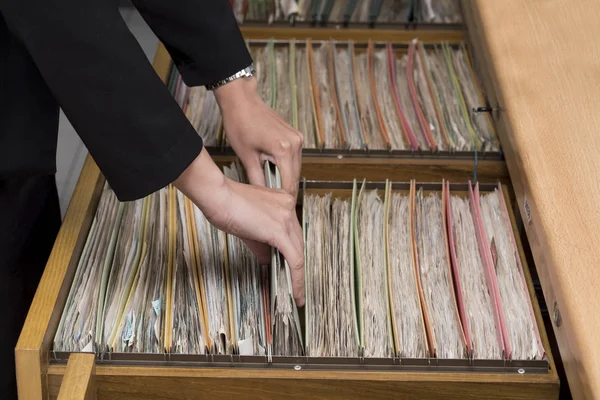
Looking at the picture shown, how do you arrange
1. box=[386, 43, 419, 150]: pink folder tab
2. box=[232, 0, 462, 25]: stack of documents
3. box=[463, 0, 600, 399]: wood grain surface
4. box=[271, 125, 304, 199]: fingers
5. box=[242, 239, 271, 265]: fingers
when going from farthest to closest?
box=[232, 0, 462, 25]: stack of documents
box=[386, 43, 419, 150]: pink folder tab
box=[271, 125, 304, 199]: fingers
box=[242, 239, 271, 265]: fingers
box=[463, 0, 600, 399]: wood grain surface

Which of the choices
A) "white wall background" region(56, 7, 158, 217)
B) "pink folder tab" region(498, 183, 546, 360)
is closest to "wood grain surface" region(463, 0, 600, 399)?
"pink folder tab" region(498, 183, 546, 360)

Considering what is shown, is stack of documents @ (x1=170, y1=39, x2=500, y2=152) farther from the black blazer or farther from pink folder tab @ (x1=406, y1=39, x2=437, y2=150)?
the black blazer

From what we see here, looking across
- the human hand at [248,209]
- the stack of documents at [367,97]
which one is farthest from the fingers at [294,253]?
the stack of documents at [367,97]

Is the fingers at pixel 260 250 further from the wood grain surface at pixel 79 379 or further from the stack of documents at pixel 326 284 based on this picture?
the wood grain surface at pixel 79 379

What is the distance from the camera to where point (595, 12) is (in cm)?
154

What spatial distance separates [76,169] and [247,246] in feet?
5.04

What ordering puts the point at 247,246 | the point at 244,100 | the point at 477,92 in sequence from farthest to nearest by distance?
the point at 477,92 → the point at 244,100 → the point at 247,246

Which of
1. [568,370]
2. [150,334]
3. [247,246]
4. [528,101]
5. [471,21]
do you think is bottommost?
[568,370]

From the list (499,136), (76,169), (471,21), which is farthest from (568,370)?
(76,169)

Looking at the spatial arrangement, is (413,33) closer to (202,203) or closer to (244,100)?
(244,100)

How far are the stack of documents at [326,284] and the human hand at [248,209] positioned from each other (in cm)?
3

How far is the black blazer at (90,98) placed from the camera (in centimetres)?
103

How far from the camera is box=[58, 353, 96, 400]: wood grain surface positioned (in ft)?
3.57

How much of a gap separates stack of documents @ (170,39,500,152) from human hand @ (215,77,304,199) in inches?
7.9
